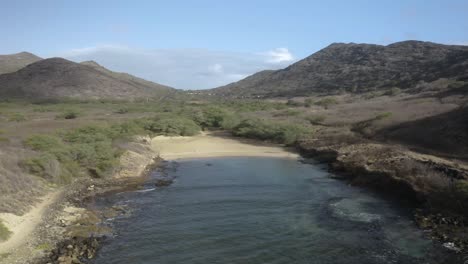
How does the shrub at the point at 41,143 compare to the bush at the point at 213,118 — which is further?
the bush at the point at 213,118

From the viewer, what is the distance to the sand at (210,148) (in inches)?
1651

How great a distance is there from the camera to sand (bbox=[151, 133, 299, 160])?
4194cm

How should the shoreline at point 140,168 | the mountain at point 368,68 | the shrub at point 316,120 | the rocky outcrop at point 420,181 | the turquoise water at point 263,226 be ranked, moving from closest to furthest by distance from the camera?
the turquoise water at point 263,226 < the shoreline at point 140,168 < the rocky outcrop at point 420,181 < the shrub at point 316,120 < the mountain at point 368,68

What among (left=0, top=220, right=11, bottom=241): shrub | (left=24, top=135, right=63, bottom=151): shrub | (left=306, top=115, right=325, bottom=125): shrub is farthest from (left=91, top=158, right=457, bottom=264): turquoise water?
(left=306, top=115, right=325, bottom=125): shrub

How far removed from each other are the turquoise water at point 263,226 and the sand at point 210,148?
11716 millimetres

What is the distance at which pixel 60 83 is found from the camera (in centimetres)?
11888

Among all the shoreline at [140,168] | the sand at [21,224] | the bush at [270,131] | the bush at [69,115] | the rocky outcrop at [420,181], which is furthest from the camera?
the bush at [69,115]

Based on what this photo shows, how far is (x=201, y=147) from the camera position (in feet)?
151

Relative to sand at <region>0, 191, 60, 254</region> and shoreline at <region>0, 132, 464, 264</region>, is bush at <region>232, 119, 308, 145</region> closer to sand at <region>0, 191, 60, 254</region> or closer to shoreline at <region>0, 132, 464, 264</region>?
shoreline at <region>0, 132, 464, 264</region>

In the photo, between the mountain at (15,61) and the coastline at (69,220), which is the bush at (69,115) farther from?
the mountain at (15,61)

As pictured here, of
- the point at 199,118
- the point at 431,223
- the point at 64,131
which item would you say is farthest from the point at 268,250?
the point at 199,118

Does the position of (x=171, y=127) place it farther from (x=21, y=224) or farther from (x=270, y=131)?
(x=21, y=224)

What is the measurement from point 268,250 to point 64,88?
11095cm

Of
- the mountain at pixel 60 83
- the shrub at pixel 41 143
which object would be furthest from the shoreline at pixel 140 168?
the mountain at pixel 60 83
